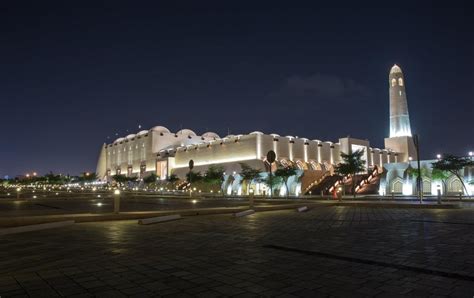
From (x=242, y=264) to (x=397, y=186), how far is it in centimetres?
4861

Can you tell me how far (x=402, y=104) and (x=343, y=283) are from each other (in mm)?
87745

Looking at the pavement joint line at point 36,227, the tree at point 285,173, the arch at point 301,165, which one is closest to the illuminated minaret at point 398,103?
the arch at point 301,165

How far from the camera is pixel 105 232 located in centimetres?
953

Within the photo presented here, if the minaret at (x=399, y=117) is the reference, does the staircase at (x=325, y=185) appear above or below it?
below

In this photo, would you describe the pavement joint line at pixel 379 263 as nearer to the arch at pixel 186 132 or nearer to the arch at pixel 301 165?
the arch at pixel 301 165

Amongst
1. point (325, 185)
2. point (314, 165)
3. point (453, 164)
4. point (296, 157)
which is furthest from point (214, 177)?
point (453, 164)

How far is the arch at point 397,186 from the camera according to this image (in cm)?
4862

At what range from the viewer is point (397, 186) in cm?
4912

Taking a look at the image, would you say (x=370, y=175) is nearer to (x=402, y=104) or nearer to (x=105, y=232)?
(x=402, y=104)

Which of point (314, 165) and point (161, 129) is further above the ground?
point (161, 129)

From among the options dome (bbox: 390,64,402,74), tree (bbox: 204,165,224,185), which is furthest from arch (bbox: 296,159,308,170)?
dome (bbox: 390,64,402,74)

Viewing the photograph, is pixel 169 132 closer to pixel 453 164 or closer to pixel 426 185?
pixel 426 185

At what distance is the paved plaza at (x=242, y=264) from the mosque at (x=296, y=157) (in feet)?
136

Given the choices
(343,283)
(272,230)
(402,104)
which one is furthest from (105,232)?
(402,104)
